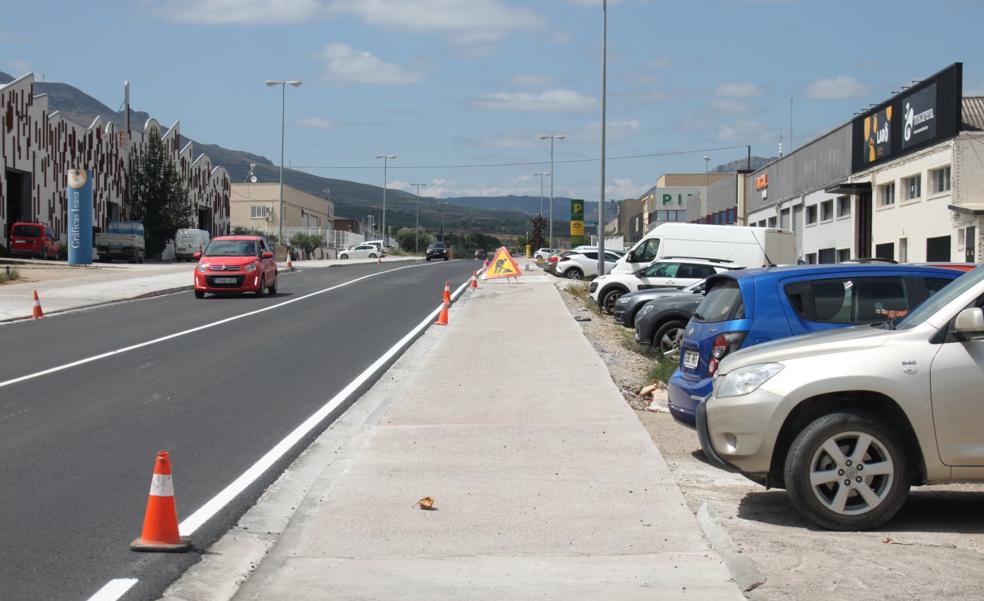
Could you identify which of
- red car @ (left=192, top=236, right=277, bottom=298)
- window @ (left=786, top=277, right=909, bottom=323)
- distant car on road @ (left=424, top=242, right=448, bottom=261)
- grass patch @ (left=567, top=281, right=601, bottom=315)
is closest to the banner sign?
grass patch @ (left=567, top=281, right=601, bottom=315)

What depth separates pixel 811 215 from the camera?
4925cm

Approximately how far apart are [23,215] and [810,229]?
39.8m

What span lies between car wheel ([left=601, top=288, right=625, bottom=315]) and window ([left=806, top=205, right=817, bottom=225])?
2476cm

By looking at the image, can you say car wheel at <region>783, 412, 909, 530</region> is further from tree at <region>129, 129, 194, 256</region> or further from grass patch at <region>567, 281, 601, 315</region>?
tree at <region>129, 129, 194, 256</region>

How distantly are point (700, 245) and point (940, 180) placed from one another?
9867 millimetres

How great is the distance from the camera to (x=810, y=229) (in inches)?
1927

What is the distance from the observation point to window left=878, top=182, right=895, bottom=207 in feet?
126

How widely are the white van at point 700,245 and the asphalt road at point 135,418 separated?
7.85 m

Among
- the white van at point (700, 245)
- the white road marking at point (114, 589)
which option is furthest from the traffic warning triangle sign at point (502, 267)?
the white road marking at point (114, 589)

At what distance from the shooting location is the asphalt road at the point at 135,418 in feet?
20.9

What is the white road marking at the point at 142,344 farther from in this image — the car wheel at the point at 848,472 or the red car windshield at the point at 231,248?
the car wheel at the point at 848,472

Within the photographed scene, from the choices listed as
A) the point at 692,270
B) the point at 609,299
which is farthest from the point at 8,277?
the point at 692,270

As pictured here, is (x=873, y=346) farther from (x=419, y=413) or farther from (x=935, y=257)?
(x=935, y=257)

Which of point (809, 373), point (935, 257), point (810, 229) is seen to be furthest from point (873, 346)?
point (810, 229)
